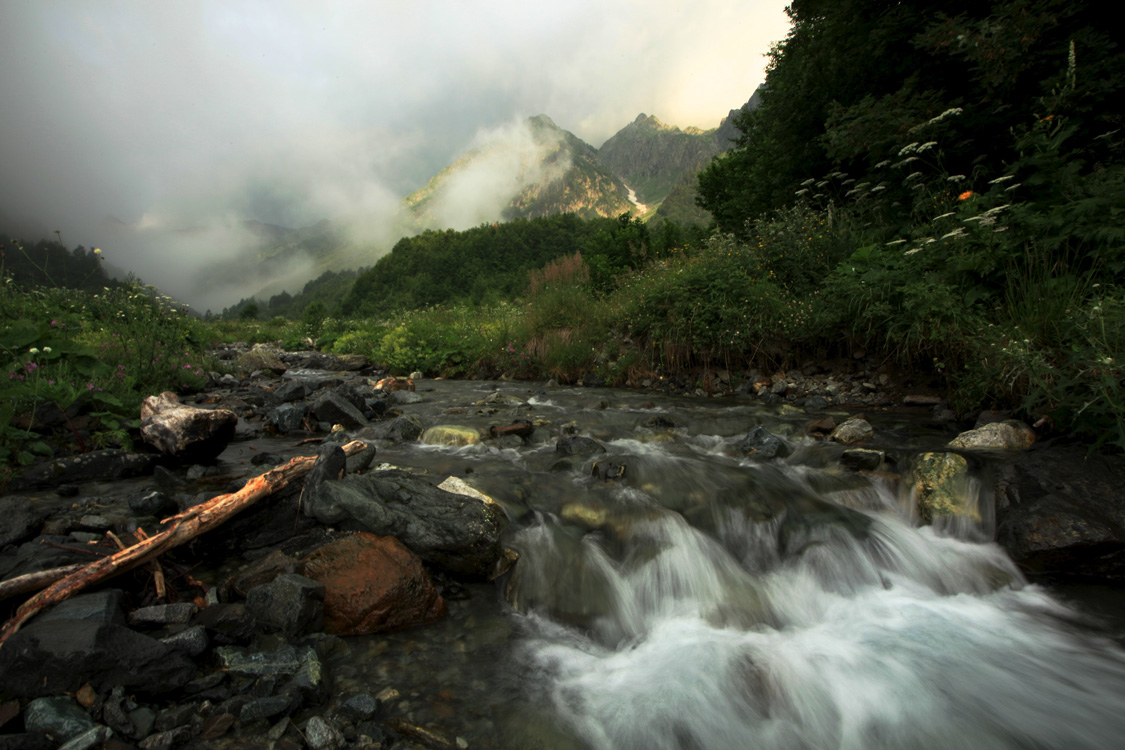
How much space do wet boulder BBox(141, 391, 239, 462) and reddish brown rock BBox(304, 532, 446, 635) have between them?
2.49m

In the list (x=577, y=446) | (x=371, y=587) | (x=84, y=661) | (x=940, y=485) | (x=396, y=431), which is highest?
(x=396, y=431)

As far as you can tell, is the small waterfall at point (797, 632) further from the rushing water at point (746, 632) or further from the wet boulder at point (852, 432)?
the wet boulder at point (852, 432)

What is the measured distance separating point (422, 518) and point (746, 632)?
2.04 meters

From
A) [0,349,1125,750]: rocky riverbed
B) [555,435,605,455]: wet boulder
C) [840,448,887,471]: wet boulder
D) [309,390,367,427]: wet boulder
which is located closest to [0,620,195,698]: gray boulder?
[0,349,1125,750]: rocky riverbed

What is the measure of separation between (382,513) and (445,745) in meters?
1.38

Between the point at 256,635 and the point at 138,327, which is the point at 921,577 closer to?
the point at 256,635

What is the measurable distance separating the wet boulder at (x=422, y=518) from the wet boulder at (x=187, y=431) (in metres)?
1.97

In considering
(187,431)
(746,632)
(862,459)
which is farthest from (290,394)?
(862,459)

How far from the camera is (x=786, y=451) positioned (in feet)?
15.6

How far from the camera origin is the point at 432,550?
274cm

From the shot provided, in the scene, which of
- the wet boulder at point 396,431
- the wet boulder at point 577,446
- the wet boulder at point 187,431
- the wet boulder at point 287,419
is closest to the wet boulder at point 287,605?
the wet boulder at point 187,431

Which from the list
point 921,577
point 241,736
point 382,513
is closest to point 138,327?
point 382,513

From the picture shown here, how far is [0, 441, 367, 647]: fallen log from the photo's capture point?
5.90 ft

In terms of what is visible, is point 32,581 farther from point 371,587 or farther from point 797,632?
point 797,632
